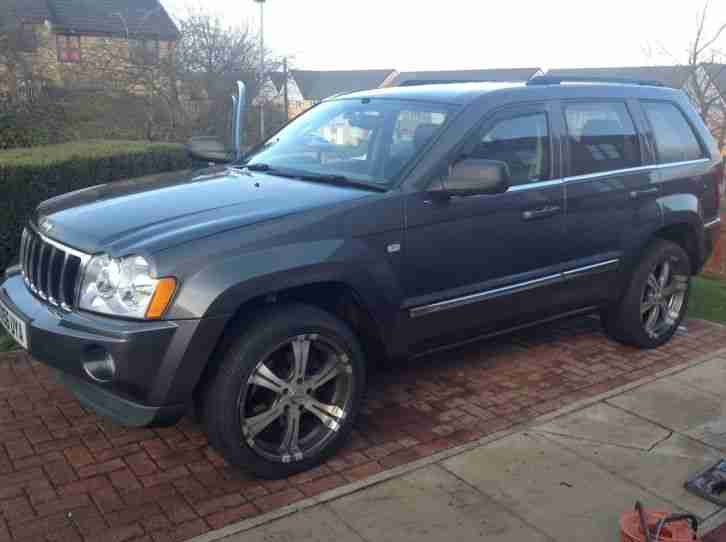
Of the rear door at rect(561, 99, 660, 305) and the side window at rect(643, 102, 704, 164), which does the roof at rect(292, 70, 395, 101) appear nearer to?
the side window at rect(643, 102, 704, 164)

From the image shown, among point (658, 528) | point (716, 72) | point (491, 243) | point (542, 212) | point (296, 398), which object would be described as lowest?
point (658, 528)

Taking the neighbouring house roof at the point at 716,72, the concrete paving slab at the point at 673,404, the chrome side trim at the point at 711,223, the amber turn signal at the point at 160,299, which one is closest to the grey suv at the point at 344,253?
the amber turn signal at the point at 160,299

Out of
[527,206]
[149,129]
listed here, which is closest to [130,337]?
[527,206]

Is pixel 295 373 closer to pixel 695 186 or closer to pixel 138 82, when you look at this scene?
pixel 695 186

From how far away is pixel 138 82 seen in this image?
1703 cm

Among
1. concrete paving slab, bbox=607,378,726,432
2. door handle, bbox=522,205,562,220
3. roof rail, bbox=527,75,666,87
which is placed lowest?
concrete paving slab, bbox=607,378,726,432

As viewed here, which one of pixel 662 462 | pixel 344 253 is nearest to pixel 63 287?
pixel 344 253

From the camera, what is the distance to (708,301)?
7.07 meters

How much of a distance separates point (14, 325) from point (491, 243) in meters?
2.60

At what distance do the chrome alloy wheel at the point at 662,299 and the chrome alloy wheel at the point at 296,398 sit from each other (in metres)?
2.80

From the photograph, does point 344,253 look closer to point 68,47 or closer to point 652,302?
point 652,302

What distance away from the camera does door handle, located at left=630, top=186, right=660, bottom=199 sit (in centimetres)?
507

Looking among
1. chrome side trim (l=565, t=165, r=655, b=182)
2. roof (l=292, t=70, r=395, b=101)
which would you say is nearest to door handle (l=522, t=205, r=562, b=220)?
chrome side trim (l=565, t=165, r=655, b=182)

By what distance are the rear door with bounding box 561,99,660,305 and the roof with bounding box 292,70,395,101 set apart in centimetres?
4476
